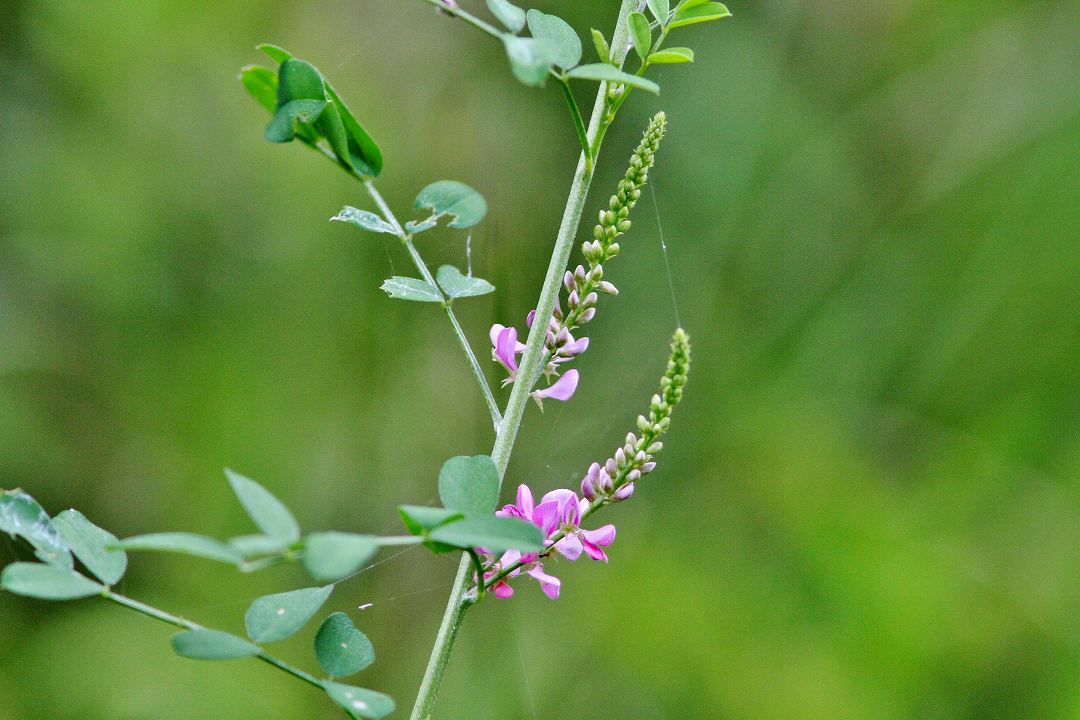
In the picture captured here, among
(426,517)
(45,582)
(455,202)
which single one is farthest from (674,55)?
(45,582)

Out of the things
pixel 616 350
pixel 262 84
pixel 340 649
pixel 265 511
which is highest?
pixel 262 84

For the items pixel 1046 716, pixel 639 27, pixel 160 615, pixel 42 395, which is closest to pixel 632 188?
pixel 639 27

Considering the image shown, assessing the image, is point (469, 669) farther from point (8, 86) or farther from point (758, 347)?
point (8, 86)

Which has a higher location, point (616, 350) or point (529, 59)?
point (529, 59)

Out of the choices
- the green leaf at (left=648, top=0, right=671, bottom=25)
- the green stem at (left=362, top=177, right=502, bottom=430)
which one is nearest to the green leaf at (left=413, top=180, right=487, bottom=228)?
the green stem at (left=362, top=177, right=502, bottom=430)

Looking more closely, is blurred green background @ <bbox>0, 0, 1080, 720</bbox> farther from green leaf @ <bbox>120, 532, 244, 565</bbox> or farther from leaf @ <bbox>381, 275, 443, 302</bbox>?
green leaf @ <bbox>120, 532, 244, 565</bbox>

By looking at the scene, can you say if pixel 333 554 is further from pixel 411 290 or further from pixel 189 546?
pixel 411 290
